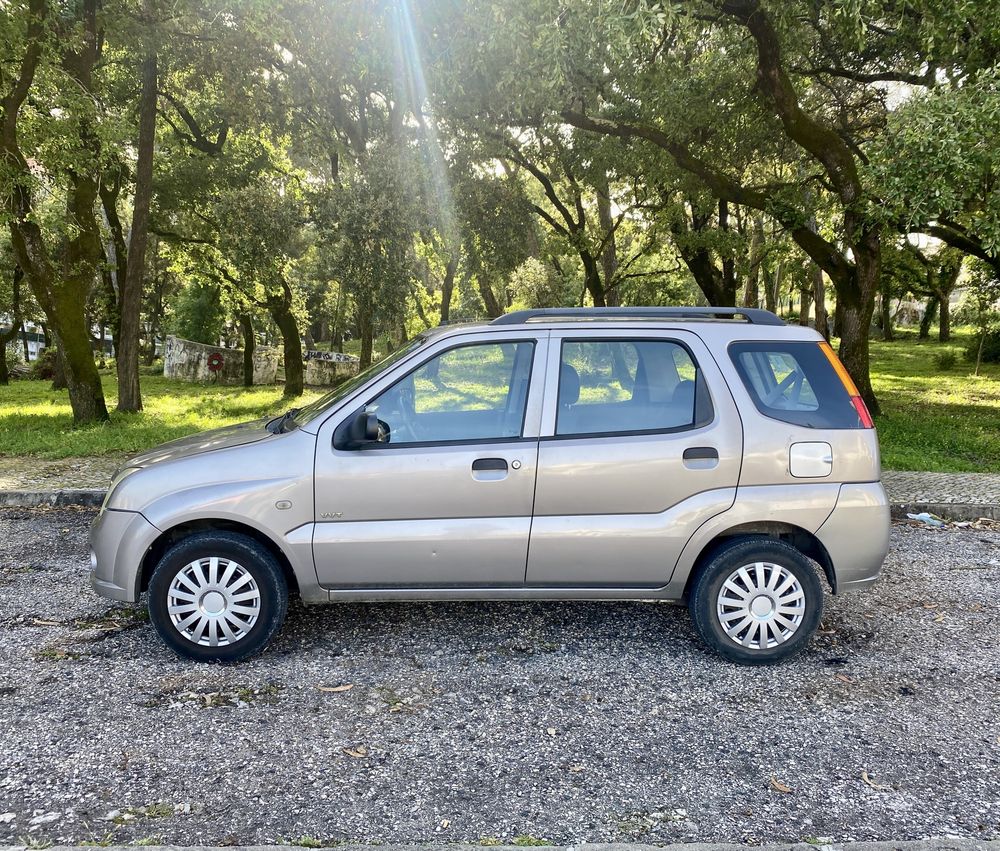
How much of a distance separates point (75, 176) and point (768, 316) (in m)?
13.0

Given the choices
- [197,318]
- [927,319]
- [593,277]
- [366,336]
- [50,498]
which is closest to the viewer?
[50,498]

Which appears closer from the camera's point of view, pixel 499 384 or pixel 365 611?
pixel 499 384

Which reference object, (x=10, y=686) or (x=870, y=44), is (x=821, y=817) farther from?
(x=870, y=44)

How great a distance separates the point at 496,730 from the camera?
10.5ft

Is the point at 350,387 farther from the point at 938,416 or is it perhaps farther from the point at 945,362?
the point at 945,362

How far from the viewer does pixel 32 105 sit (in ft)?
35.6

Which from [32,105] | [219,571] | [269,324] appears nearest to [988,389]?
[219,571]

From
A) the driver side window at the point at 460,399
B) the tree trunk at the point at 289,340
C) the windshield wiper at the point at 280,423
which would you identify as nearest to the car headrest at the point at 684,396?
the driver side window at the point at 460,399

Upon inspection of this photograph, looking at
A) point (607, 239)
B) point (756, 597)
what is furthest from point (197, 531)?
point (607, 239)

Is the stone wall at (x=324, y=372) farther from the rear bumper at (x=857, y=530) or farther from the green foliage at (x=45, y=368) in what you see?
the rear bumper at (x=857, y=530)

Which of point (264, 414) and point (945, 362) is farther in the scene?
point (945, 362)

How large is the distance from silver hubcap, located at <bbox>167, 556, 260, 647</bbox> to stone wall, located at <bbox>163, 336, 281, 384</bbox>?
2295 cm

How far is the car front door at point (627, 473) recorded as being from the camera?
3699 mm

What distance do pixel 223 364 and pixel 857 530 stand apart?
1001 inches
